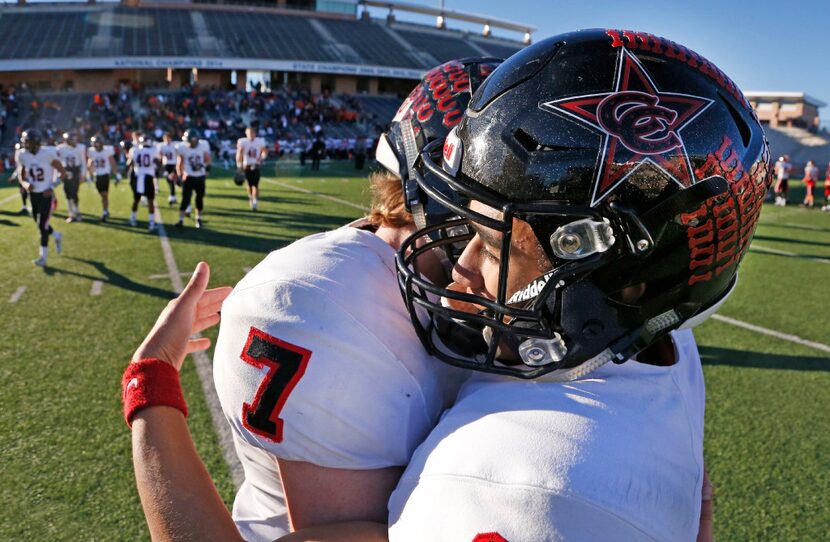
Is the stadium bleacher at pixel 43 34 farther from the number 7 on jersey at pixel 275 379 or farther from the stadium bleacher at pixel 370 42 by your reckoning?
the number 7 on jersey at pixel 275 379

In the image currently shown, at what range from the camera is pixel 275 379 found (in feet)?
3.76

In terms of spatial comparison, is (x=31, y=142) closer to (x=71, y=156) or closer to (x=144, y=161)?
(x=144, y=161)

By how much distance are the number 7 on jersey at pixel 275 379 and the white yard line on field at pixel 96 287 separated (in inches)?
262

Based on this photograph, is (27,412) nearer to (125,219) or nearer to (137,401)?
(137,401)

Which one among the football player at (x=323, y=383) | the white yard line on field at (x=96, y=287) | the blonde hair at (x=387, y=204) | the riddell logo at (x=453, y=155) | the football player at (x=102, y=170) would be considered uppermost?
the riddell logo at (x=453, y=155)

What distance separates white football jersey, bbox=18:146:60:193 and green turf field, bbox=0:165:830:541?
41.1 inches

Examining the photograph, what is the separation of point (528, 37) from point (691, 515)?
2673 inches

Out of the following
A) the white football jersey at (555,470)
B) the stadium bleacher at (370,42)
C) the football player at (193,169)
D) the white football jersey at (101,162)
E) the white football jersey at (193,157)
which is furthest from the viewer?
the stadium bleacher at (370,42)

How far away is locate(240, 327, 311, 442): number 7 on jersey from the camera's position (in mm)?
1143

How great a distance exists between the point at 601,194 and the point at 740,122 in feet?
1.22

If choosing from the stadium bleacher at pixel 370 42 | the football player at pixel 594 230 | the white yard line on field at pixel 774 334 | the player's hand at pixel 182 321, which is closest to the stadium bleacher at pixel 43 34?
the stadium bleacher at pixel 370 42

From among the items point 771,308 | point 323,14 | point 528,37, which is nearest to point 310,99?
point 323,14

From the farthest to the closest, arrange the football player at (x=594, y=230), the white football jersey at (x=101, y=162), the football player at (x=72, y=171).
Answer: the white football jersey at (x=101, y=162)
the football player at (x=72, y=171)
the football player at (x=594, y=230)

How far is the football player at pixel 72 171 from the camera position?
39.5 ft
